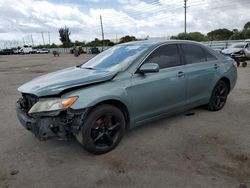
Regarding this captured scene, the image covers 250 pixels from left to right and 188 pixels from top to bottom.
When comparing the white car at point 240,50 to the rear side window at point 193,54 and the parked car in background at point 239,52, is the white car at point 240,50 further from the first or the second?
the rear side window at point 193,54

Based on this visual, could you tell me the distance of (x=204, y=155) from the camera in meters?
3.29

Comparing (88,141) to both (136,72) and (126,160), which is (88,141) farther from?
(136,72)

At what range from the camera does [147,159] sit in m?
3.24

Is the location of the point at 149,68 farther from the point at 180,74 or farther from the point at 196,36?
the point at 196,36

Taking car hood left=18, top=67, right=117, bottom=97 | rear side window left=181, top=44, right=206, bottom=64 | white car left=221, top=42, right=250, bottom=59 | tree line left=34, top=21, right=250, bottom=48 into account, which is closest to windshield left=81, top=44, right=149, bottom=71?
car hood left=18, top=67, right=117, bottom=97

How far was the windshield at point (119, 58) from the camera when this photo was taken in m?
3.77

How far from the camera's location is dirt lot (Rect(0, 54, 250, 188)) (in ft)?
9.12

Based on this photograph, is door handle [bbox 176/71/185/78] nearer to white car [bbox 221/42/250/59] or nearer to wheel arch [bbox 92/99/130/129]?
wheel arch [bbox 92/99/130/129]

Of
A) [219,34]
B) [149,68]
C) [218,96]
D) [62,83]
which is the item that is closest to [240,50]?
[218,96]

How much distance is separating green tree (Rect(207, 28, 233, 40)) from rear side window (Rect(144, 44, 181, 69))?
164ft

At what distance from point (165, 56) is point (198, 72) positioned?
846mm

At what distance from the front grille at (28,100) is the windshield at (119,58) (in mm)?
1228

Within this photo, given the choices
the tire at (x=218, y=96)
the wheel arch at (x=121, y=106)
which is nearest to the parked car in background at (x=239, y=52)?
the tire at (x=218, y=96)

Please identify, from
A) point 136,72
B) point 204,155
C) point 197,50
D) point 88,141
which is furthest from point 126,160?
point 197,50
